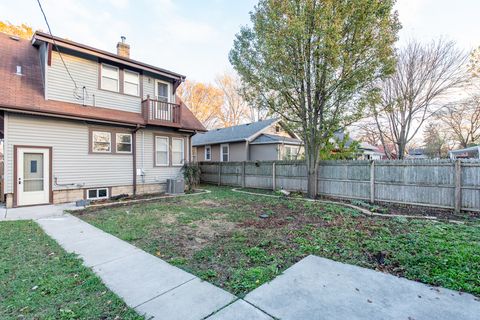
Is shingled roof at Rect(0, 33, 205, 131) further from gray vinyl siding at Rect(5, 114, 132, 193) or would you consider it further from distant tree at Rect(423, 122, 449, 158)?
distant tree at Rect(423, 122, 449, 158)

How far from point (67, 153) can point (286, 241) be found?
865 centimetres

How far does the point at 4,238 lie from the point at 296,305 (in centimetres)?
592

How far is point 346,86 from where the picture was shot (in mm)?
8492

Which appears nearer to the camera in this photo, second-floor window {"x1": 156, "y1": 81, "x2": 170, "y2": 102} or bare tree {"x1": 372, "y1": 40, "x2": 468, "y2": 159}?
second-floor window {"x1": 156, "y1": 81, "x2": 170, "y2": 102}

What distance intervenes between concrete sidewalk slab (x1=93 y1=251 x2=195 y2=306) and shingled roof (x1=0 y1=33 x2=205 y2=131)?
6.97m

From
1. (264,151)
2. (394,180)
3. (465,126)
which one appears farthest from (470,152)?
(264,151)

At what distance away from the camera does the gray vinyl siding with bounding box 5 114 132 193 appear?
7457mm

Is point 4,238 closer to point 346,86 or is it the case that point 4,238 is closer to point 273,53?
point 273,53

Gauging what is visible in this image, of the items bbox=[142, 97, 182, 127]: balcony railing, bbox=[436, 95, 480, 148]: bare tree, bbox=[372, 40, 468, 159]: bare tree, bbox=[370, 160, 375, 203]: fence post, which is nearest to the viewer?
bbox=[370, 160, 375, 203]: fence post

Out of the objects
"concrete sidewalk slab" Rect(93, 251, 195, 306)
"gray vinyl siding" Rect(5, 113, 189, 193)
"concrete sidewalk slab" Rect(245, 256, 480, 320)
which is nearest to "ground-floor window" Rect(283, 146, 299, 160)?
"gray vinyl siding" Rect(5, 113, 189, 193)

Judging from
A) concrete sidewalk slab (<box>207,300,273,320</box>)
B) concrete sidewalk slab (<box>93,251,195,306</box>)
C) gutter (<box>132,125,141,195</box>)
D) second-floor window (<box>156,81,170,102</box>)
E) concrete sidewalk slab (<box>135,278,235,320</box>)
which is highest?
second-floor window (<box>156,81,170,102</box>)

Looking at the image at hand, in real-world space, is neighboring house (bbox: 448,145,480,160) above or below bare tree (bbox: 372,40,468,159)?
below

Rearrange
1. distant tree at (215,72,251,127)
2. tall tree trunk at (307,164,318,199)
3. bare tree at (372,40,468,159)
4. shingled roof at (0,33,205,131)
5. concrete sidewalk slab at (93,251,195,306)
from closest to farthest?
1. concrete sidewalk slab at (93,251,195,306)
2. shingled roof at (0,33,205,131)
3. tall tree trunk at (307,164,318,199)
4. bare tree at (372,40,468,159)
5. distant tree at (215,72,251,127)

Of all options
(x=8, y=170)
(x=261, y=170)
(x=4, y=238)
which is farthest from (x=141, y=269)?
(x=261, y=170)
